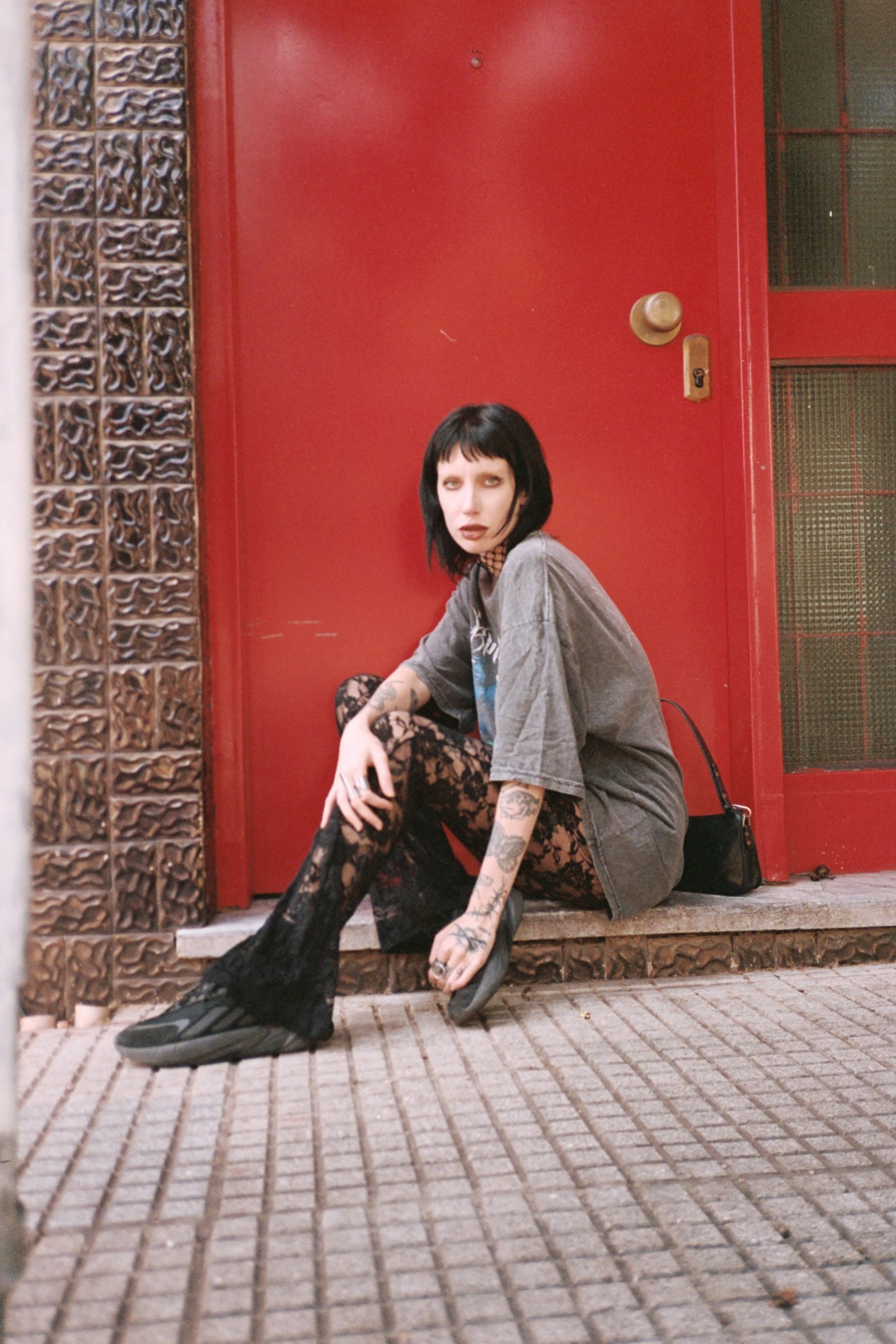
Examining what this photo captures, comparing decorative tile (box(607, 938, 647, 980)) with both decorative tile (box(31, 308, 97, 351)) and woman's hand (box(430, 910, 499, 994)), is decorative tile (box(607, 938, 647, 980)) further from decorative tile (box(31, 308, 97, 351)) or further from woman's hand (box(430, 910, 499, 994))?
decorative tile (box(31, 308, 97, 351))

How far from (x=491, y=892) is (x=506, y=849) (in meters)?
0.10

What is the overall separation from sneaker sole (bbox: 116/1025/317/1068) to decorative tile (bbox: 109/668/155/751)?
73 cm

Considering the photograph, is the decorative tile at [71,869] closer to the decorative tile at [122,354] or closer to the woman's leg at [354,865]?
the woman's leg at [354,865]

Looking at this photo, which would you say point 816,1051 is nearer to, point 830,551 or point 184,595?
point 830,551

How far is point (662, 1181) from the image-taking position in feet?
5.13

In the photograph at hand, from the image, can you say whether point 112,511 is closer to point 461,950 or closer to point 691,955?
point 461,950

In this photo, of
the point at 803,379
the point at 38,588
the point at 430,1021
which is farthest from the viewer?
the point at 803,379

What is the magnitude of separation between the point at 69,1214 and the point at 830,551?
2.54 metres

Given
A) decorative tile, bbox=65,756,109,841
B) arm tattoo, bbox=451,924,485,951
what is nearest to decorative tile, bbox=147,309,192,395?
decorative tile, bbox=65,756,109,841

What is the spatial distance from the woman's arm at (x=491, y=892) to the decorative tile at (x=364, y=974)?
1.03ft

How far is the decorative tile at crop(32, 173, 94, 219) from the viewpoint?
8.05ft

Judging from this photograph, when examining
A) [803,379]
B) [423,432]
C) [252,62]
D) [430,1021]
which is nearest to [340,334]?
[423,432]

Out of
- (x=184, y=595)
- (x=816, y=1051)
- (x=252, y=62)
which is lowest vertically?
(x=816, y=1051)

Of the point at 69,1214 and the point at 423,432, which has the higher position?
the point at 423,432
